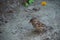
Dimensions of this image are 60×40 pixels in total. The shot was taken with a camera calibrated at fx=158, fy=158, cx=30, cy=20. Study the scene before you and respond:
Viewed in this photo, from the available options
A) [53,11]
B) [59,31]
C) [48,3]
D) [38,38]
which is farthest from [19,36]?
[48,3]

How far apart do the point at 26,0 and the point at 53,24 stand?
1.18 meters

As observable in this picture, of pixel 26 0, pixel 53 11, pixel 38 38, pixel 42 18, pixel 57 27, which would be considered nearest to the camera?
pixel 38 38

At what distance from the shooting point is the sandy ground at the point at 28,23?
292cm

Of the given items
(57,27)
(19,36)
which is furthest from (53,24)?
(19,36)

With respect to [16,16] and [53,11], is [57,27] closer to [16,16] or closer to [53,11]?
[53,11]

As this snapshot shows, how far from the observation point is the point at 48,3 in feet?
13.7

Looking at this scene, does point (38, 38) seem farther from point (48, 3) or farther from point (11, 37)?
point (48, 3)

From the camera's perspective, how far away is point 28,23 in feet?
10.9

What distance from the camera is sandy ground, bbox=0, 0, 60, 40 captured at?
9.58 feet

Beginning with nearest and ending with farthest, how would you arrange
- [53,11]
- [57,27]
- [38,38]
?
[38,38] → [57,27] → [53,11]

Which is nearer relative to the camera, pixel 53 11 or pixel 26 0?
pixel 53 11

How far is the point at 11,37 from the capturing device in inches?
115

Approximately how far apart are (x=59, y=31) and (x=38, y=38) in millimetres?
465

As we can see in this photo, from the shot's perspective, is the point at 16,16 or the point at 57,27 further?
the point at 16,16
